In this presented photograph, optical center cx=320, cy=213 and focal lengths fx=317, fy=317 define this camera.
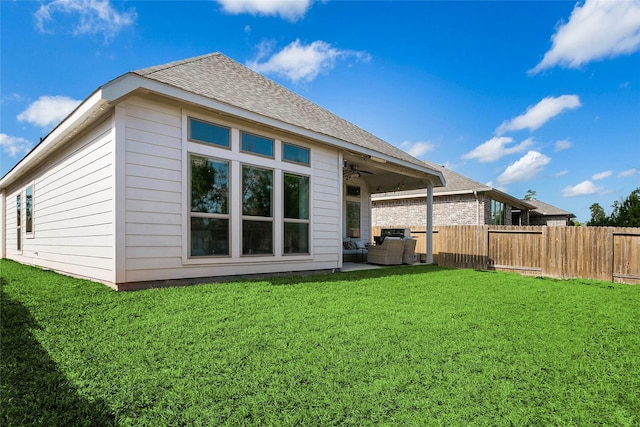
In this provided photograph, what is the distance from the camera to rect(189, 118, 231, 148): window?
17.7 feet

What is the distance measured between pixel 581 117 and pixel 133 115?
20511 millimetres

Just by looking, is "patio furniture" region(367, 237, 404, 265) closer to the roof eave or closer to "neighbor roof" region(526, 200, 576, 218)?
the roof eave

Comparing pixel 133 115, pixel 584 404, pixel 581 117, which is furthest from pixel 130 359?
pixel 581 117

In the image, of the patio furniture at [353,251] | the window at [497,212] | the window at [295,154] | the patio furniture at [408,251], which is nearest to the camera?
the window at [295,154]

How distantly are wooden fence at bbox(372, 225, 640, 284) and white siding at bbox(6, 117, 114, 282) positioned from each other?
401 inches

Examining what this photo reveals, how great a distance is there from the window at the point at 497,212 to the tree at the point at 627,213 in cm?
503

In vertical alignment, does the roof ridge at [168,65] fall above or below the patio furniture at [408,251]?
above

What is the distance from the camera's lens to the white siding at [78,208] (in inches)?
191

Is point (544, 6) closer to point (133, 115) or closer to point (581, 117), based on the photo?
point (581, 117)

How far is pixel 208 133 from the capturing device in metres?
5.55

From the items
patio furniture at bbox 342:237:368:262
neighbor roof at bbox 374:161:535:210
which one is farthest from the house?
neighbor roof at bbox 374:161:535:210

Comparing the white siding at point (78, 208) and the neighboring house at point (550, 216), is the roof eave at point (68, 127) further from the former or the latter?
the neighboring house at point (550, 216)

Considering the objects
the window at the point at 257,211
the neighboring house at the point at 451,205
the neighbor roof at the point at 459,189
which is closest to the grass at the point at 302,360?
the window at the point at 257,211

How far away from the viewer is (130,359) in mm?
2533
